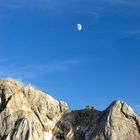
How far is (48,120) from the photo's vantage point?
108 metres

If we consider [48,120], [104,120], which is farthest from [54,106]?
[104,120]

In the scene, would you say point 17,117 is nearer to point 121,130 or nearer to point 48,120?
point 48,120

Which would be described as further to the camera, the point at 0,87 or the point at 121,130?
the point at 0,87

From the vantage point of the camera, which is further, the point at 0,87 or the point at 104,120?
the point at 0,87

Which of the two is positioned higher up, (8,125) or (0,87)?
(0,87)

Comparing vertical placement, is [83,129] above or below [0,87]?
below

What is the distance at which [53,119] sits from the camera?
108938 mm

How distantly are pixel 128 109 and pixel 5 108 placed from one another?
21693mm

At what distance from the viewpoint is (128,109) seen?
348 ft

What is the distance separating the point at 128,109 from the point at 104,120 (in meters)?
4.69

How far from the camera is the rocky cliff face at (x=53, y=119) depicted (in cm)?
10394

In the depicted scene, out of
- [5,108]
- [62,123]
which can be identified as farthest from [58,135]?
[5,108]

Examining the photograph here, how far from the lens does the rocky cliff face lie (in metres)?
104

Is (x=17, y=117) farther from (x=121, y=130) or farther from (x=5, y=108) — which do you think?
(x=121, y=130)
